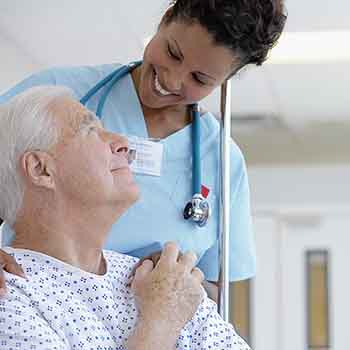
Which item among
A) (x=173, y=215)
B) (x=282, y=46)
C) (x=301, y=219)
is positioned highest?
(x=173, y=215)

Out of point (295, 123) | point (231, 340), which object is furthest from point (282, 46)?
point (231, 340)

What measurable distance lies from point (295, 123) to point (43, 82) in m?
3.15

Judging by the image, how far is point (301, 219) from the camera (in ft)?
18.0

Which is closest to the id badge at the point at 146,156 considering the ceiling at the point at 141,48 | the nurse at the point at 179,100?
the nurse at the point at 179,100

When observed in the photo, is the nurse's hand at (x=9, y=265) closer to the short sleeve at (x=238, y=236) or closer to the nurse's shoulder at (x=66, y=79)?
the nurse's shoulder at (x=66, y=79)

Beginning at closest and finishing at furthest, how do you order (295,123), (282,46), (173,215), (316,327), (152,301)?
(152,301)
(173,215)
(282,46)
(295,123)
(316,327)

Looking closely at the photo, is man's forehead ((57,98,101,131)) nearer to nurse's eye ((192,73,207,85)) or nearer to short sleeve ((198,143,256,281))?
nurse's eye ((192,73,207,85))

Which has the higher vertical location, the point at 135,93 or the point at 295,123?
the point at 135,93

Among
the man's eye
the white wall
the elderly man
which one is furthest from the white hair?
the white wall

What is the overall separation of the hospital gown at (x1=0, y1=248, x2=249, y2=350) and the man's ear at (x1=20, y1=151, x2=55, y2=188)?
0.12 meters

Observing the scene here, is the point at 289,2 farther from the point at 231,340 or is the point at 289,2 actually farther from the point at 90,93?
the point at 231,340

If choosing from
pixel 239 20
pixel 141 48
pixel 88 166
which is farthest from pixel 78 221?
pixel 141 48

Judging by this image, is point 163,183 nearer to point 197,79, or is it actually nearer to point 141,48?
point 197,79

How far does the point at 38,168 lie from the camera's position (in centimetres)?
164
